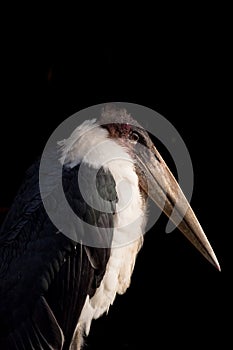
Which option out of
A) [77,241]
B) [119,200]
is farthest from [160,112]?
[77,241]

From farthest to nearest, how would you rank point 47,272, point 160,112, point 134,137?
point 160,112 < point 134,137 < point 47,272

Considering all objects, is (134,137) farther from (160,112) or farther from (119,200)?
(160,112)

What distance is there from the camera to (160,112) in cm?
380

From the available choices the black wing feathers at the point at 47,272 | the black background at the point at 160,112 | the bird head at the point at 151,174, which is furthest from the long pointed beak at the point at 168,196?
the black background at the point at 160,112

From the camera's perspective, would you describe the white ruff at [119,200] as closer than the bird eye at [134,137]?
Yes

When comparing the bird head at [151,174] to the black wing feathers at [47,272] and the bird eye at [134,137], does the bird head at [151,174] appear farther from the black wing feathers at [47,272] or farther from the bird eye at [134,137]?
the black wing feathers at [47,272]

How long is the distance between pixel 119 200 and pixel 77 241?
223 mm

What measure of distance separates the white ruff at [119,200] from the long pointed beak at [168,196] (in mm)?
69

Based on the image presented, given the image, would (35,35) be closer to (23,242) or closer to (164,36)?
(164,36)

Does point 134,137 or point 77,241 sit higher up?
point 134,137

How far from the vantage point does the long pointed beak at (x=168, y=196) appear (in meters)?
2.95

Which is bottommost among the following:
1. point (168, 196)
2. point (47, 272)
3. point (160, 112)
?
point (47, 272)

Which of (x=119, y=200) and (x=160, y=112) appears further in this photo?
(x=160, y=112)

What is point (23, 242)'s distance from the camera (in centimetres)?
266
